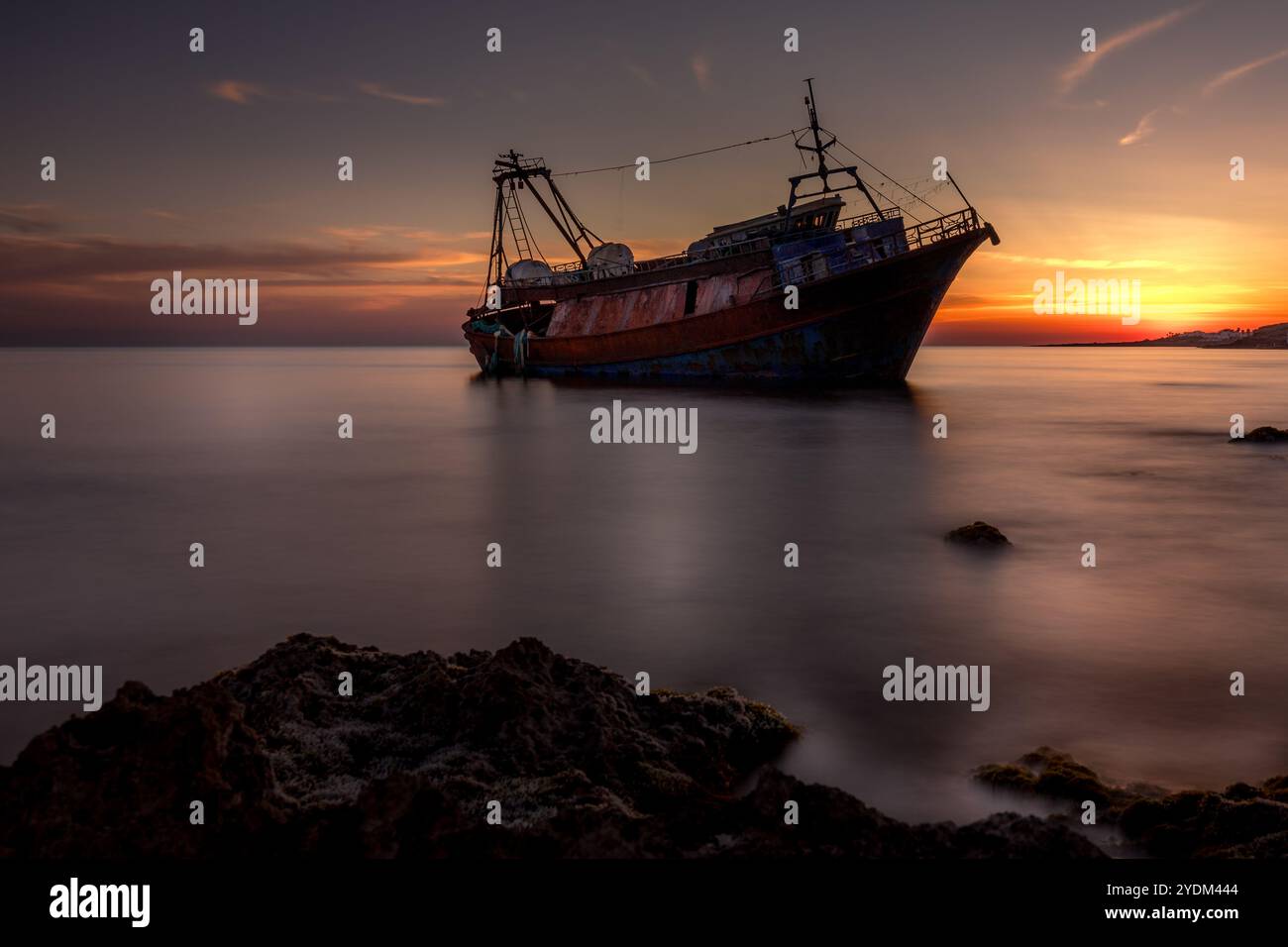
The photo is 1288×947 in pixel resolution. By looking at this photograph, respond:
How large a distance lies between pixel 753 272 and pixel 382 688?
30.9 m

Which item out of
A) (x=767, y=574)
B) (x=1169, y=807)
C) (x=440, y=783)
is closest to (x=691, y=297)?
(x=767, y=574)

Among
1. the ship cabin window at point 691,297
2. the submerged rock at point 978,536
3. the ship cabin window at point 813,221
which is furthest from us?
the ship cabin window at point 691,297

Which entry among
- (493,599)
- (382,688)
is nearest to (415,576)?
(493,599)

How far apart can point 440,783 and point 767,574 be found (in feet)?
22.5

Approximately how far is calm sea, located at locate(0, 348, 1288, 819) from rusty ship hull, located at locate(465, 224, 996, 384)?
9.73 m

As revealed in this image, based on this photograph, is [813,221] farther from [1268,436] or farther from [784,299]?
[1268,436]

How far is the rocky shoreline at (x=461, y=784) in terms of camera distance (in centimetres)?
360

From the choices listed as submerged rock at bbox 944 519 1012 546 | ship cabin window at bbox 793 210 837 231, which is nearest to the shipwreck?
ship cabin window at bbox 793 210 837 231

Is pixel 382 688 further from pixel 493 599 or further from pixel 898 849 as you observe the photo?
pixel 493 599

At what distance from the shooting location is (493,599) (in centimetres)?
973

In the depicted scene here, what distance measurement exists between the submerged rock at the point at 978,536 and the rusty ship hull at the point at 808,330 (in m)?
21.5

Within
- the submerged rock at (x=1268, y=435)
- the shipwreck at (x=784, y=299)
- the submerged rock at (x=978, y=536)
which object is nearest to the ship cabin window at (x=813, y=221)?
the shipwreck at (x=784, y=299)

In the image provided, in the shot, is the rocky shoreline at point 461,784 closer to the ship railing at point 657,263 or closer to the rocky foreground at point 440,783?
the rocky foreground at point 440,783

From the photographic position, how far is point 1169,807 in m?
4.56
